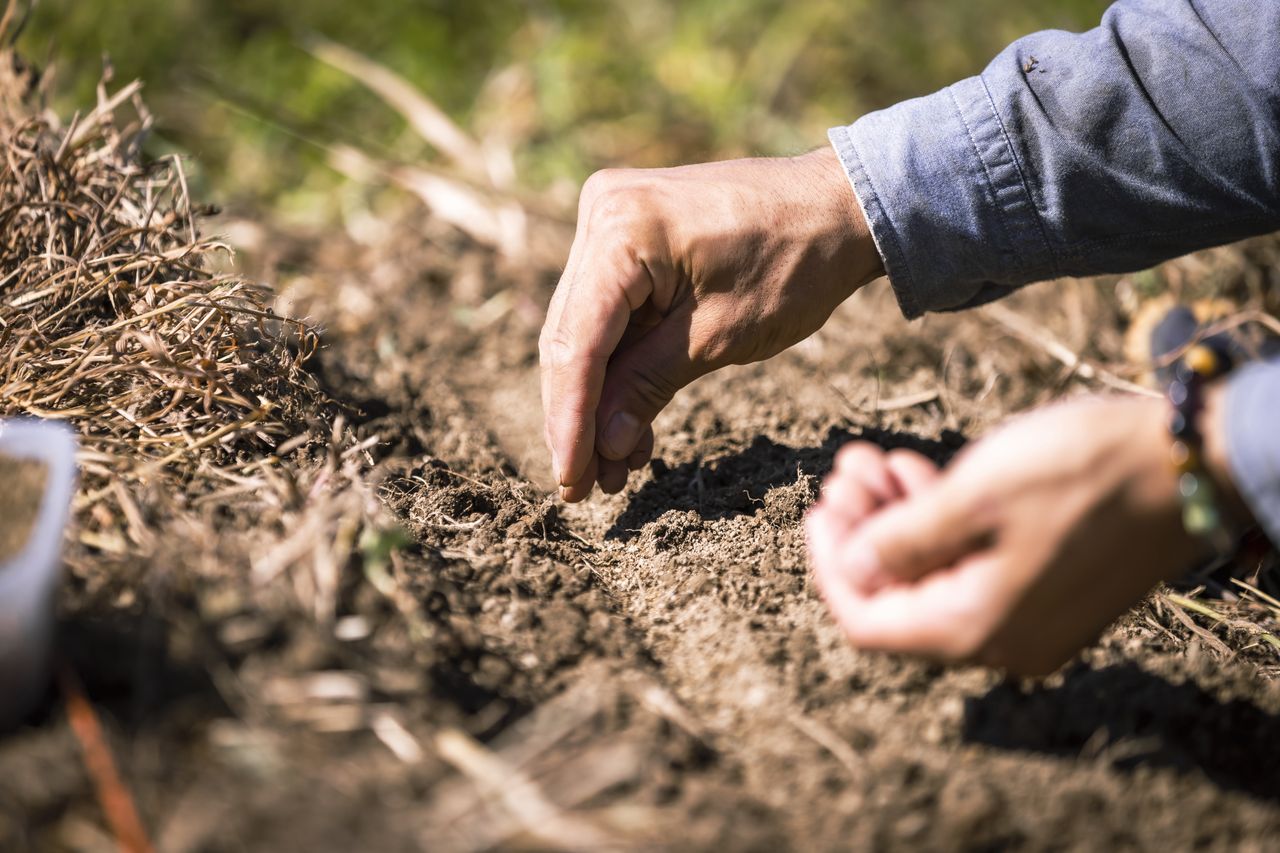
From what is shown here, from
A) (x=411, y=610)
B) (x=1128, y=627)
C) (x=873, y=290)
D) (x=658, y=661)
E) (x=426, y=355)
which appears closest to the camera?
(x=411, y=610)

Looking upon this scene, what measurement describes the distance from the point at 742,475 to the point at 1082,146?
2.96 feet

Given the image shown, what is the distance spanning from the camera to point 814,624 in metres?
1.55

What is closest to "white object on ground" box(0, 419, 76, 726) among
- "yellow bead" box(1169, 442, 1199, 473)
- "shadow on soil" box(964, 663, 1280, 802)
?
"shadow on soil" box(964, 663, 1280, 802)

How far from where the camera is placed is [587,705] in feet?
4.32

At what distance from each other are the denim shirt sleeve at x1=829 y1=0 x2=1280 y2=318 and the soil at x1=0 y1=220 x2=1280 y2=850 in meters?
0.54

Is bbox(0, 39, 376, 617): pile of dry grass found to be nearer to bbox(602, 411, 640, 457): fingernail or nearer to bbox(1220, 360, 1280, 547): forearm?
bbox(602, 411, 640, 457): fingernail

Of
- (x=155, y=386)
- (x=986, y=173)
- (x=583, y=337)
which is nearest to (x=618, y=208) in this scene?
(x=583, y=337)

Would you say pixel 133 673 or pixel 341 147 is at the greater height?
pixel 341 147

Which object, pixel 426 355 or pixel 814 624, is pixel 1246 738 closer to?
pixel 814 624

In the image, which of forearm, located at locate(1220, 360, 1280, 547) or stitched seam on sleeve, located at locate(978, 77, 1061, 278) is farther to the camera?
stitched seam on sleeve, located at locate(978, 77, 1061, 278)

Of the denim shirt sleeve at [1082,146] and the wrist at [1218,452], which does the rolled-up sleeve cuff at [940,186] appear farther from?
the wrist at [1218,452]

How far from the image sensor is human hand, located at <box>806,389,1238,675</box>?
1.12 metres

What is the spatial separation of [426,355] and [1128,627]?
1.90 metres

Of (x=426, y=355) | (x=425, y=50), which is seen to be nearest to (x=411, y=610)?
(x=426, y=355)
